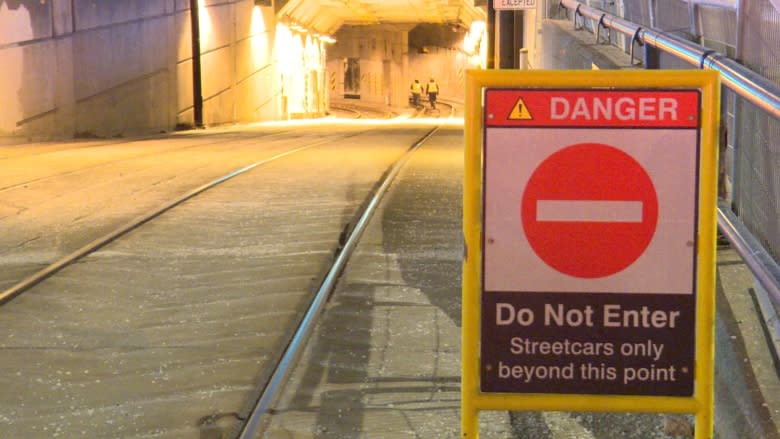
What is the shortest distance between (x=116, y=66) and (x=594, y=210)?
2459cm

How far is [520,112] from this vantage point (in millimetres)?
3371

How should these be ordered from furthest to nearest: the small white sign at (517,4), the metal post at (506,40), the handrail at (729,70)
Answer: the metal post at (506,40) < the small white sign at (517,4) < the handrail at (729,70)

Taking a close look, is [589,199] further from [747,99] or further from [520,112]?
[747,99]

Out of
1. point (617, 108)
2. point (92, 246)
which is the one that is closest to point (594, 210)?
point (617, 108)

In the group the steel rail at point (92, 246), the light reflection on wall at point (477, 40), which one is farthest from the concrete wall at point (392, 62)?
the steel rail at point (92, 246)

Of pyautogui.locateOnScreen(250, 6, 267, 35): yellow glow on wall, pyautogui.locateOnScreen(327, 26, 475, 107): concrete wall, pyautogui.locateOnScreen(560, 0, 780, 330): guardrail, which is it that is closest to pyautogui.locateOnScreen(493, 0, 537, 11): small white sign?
pyautogui.locateOnScreen(560, 0, 780, 330): guardrail

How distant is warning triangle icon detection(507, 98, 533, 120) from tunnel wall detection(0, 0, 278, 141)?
63.1 feet

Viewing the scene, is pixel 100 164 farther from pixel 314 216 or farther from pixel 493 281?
pixel 493 281

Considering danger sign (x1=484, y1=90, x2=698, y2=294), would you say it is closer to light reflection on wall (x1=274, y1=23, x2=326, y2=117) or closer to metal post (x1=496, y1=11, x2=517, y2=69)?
metal post (x1=496, y1=11, x2=517, y2=69)

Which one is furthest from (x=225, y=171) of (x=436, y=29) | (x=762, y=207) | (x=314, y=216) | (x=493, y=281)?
(x=436, y=29)

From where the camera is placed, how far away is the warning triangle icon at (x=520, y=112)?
11.0ft

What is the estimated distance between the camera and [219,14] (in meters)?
35.9

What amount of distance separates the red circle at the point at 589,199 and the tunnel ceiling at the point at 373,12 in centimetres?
4065

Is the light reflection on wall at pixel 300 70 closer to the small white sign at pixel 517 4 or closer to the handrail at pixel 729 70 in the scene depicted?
the small white sign at pixel 517 4
